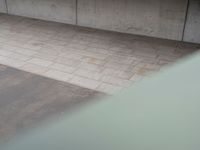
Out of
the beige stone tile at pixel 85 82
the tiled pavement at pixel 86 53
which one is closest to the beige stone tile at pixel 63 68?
the tiled pavement at pixel 86 53

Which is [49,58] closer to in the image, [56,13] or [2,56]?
[2,56]

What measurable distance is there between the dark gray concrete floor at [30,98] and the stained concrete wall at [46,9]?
2.75 meters

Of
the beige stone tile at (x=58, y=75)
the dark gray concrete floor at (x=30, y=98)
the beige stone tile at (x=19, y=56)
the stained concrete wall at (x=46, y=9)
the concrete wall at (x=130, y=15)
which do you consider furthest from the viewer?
the stained concrete wall at (x=46, y=9)

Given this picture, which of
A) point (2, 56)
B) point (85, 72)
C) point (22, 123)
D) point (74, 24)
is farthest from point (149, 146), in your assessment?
point (74, 24)

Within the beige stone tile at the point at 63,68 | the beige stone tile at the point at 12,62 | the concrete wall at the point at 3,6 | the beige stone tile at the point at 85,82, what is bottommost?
the beige stone tile at the point at 85,82

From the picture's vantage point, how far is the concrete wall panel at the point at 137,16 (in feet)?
17.3

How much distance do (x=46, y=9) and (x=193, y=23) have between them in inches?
150

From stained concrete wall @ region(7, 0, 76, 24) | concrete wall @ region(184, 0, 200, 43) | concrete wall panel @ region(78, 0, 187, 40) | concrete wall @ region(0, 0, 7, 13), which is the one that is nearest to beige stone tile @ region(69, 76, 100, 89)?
concrete wall panel @ region(78, 0, 187, 40)

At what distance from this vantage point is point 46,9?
6.56 metres

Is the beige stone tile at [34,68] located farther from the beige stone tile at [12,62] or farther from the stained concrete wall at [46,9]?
the stained concrete wall at [46,9]

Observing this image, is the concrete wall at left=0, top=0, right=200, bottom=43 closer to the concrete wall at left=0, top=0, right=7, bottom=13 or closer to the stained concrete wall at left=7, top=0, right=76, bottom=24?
the stained concrete wall at left=7, top=0, right=76, bottom=24

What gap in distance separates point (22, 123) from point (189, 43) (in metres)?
4.03

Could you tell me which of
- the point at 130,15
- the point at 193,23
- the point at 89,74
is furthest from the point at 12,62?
the point at 193,23

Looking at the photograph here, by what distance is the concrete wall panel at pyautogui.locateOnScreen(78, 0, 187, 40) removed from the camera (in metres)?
5.26
